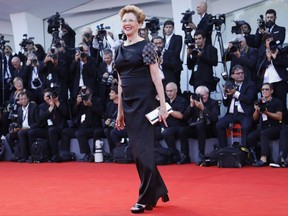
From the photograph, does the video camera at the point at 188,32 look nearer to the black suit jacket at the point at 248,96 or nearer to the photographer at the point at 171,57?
the photographer at the point at 171,57

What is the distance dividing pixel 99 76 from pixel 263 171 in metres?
3.77

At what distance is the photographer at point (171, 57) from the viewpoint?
894cm

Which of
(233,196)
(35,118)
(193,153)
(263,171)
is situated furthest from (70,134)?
(233,196)

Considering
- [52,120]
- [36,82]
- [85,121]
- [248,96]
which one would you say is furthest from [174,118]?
[36,82]

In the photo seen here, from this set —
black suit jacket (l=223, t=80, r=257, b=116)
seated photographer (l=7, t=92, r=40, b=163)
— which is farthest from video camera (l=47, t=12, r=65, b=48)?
black suit jacket (l=223, t=80, r=257, b=116)

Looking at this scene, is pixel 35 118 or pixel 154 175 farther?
pixel 35 118

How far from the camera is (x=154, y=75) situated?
4297 millimetres

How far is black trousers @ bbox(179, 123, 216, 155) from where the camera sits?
8.24 m

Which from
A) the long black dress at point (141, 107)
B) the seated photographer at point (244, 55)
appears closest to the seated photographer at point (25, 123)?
the seated photographer at point (244, 55)

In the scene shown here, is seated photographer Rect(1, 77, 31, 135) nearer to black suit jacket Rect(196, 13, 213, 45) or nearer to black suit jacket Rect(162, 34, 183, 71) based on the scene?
black suit jacket Rect(162, 34, 183, 71)

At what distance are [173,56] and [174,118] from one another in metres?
1.07

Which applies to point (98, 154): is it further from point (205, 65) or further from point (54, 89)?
point (205, 65)

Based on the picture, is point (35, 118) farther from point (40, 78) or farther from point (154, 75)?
point (154, 75)

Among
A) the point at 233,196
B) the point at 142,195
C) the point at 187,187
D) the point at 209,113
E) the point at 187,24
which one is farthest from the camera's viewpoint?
the point at 187,24
